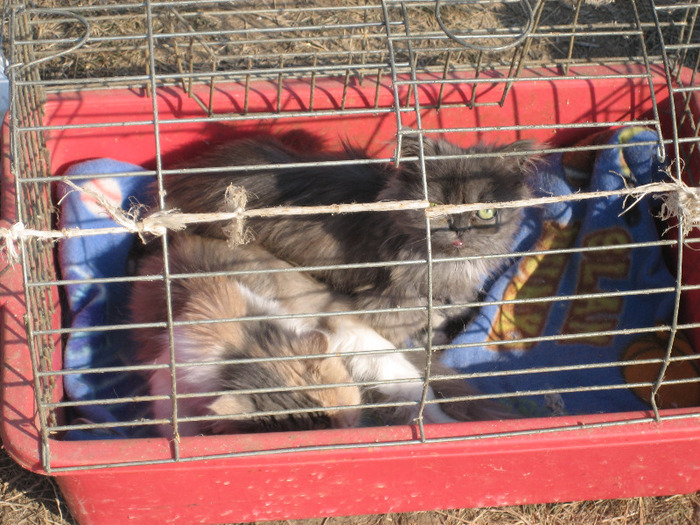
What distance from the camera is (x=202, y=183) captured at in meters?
2.57

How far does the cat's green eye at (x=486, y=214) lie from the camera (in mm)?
2314

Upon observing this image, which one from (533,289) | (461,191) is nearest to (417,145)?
(461,191)

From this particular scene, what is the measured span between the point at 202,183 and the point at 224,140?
41 centimetres

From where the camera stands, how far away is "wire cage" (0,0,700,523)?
6.01ft

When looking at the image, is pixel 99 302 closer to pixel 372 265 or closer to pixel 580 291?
pixel 372 265

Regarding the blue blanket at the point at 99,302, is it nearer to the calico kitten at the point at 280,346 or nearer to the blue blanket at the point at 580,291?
the calico kitten at the point at 280,346

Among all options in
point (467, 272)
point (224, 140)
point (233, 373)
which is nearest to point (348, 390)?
point (233, 373)

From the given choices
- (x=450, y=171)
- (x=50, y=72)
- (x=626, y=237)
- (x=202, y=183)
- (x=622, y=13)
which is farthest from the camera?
(x=622, y=13)

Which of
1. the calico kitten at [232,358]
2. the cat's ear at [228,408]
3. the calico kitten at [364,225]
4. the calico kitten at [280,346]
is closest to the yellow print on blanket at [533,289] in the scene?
the calico kitten at [364,225]

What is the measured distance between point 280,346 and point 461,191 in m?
0.80

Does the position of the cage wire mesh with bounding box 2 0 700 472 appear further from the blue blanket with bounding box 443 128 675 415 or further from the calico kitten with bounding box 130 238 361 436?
the calico kitten with bounding box 130 238 361 436

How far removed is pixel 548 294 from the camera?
2.88 meters

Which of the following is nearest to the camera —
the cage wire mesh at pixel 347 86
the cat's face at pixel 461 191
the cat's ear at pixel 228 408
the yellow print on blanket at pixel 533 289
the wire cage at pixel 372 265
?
the wire cage at pixel 372 265

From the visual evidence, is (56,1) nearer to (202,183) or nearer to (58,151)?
(58,151)
